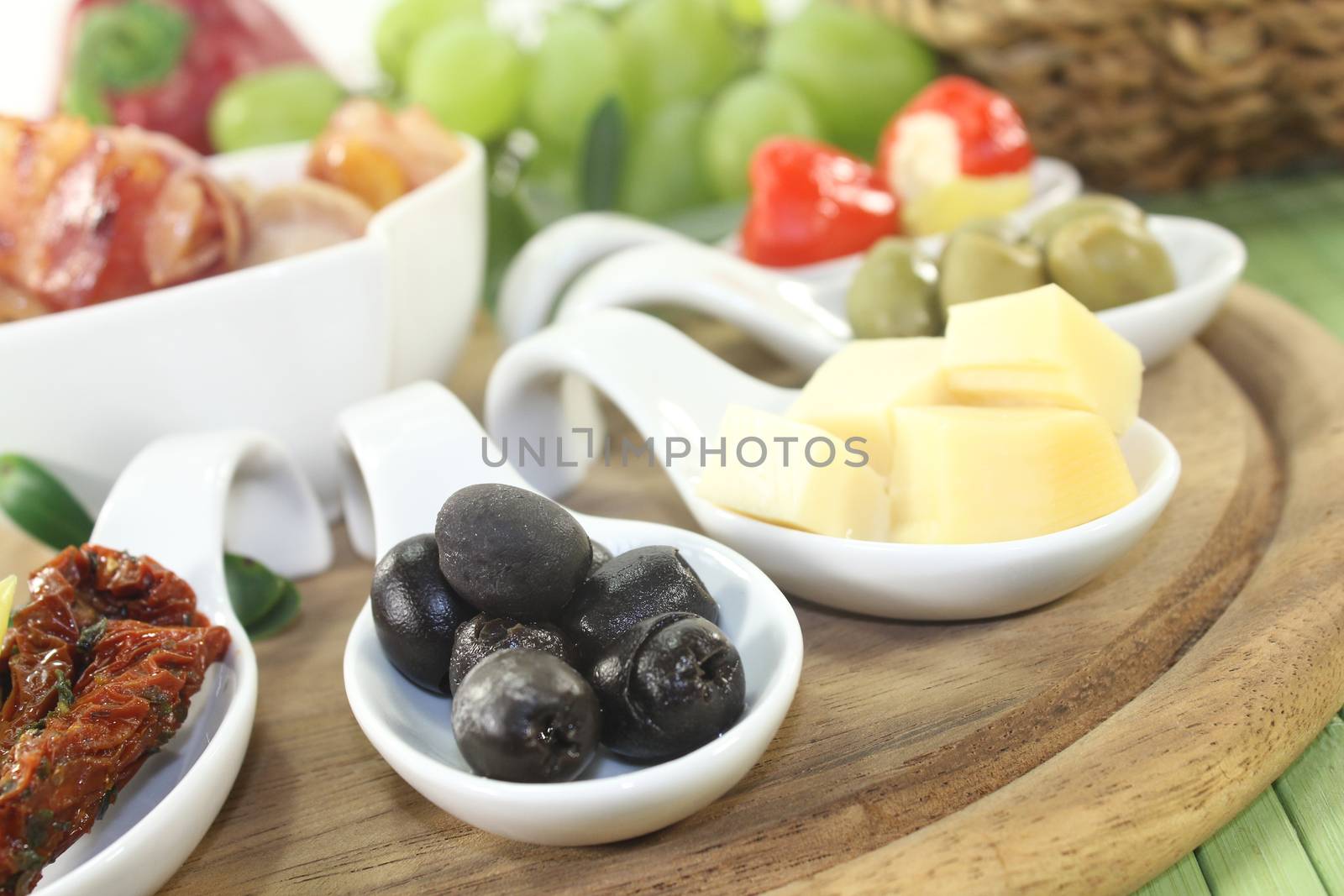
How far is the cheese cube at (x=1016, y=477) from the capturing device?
0.90 metres

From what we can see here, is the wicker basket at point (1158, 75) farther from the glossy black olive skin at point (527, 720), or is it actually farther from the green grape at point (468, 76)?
the glossy black olive skin at point (527, 720)

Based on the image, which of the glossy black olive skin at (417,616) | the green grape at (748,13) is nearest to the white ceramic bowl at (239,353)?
the glossy black olive skin at (417,616)

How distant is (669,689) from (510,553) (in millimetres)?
166

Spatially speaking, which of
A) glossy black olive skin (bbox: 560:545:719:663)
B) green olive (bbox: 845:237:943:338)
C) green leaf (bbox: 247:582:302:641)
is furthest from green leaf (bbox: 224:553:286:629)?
green olive (bbox: 845:237:943:338)

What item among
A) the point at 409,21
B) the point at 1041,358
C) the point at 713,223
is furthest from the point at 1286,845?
the point at 409,21

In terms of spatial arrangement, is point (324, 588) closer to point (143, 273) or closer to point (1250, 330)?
point (143, 273)

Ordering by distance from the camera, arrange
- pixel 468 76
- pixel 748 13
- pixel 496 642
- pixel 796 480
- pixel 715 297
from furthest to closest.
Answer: pixel 748 13 < pixel 468 76 < pixel 715 297 < pixel 796 480 < pixel 496 642

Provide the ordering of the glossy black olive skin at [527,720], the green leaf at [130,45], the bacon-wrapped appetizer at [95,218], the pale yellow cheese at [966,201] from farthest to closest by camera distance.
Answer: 1. the green leaf at [130,45]
2. the pale yellow cheese at [966,201]
3. the bacon-wrapped appetizer at [95,218]
4. the glossy black olive skin at [527,720]

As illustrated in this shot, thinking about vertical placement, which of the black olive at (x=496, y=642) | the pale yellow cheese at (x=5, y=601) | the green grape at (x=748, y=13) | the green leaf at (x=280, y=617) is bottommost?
the green leaf at (x=280, y=617)

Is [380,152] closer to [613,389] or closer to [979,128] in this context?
[613,389]

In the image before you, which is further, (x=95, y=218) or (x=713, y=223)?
(x=713, y=223)

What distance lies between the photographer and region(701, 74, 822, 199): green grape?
182 cm

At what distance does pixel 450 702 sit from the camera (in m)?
0.88

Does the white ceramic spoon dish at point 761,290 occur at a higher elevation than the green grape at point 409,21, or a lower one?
lower
